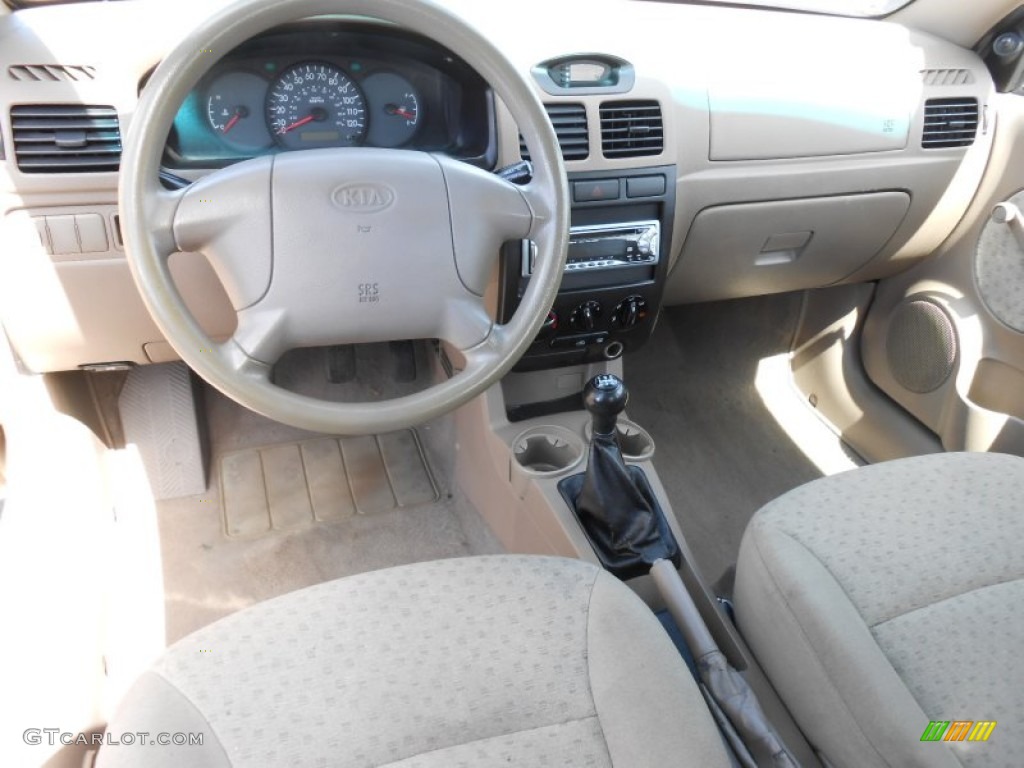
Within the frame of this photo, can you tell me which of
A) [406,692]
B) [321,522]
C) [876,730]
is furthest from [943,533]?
[321,522]

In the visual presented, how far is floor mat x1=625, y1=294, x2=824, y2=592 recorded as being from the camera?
83.7 inches

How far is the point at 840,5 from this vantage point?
190 centimetres

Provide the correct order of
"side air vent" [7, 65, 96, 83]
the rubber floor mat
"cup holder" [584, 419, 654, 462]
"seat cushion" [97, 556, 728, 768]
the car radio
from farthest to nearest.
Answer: the rubber floor mat → "cup holder" [584, 419, 654, 462] → the car radio → "side air vent" [7, 65, 96, 83] → "seat cushion" [97, 556, 728, 768]

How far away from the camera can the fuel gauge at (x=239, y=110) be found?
1.27 meters

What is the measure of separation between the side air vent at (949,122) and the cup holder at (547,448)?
107 cm

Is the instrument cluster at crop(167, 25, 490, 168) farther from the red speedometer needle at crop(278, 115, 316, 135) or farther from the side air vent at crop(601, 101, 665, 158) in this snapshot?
the side air vent at crop(601, 101, 665, 158)

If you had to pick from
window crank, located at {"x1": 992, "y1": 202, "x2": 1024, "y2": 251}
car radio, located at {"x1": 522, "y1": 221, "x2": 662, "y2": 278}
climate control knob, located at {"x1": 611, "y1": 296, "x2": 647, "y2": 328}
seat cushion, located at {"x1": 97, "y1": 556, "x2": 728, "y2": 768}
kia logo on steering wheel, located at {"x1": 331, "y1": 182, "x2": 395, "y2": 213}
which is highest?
kia logo on steering wheel, located at {"x1": 331, "y1": 182, "x2": 395, "y2": 213}

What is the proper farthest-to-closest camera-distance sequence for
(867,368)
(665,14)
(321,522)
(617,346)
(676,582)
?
(867,368) < (321,522) < (617,346) < (665,14) < (676,582)

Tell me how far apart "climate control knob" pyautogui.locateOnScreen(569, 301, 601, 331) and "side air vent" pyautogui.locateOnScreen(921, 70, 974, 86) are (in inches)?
37.0

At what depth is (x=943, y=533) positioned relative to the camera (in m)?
1.18

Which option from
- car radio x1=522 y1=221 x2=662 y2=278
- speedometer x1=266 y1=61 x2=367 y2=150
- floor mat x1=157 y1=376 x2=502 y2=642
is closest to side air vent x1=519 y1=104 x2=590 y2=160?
car radio x1=522 y1=221 x2=662 y2=278

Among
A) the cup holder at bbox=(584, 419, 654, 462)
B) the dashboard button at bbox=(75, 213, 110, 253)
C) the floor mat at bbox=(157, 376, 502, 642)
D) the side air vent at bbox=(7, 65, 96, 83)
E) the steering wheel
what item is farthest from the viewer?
the floor mat at bbox=(157, 376, 502, 642)

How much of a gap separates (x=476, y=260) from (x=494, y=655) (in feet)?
1.74

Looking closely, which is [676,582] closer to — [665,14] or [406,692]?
[406,692]
